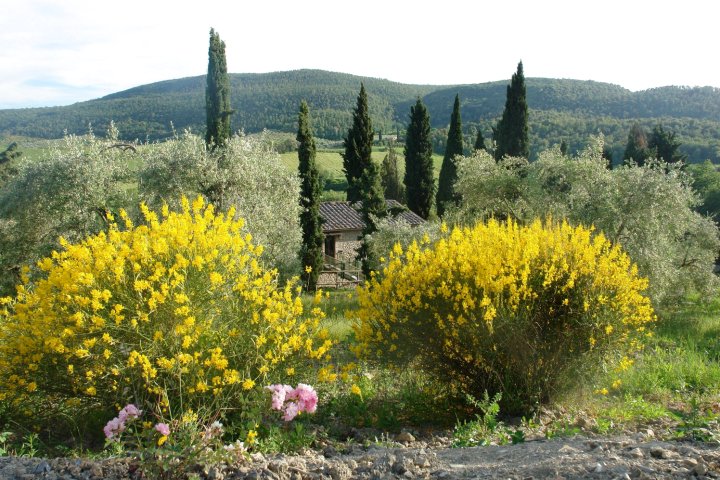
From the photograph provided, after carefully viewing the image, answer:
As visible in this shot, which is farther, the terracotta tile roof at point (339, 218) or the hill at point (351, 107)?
the hill at point (351, 107)

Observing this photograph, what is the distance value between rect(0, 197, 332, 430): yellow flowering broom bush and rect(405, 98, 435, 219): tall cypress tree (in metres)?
34.9

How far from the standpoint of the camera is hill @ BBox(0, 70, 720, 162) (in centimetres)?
7481

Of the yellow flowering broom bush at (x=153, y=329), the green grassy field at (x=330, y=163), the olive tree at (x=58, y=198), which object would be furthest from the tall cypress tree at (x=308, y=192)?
the green grassy field at (x=330, y=163)

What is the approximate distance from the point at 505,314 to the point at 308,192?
64.2ft

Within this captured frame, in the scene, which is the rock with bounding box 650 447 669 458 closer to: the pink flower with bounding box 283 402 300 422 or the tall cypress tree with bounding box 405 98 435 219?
the pink flower with bounding box 283 402 300 422

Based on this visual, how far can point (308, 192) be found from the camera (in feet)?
81.0

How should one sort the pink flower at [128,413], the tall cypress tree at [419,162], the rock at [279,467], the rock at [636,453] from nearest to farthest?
the rock at [279,467]
the rock at [636,453]
the pink flower at [128,413]
the tall cypress tree at [419,162]

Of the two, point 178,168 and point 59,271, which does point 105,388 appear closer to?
point 59,271

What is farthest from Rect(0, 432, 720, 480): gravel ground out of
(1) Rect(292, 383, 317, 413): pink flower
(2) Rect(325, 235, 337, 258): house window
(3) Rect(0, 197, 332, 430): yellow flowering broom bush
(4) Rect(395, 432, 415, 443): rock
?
(2) Rect(325, 235, 337, 258): house window

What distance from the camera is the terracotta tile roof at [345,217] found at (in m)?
33.6

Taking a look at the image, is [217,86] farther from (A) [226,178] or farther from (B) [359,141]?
(A) [226,178]

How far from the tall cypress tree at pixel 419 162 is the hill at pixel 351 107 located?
95.3 feet

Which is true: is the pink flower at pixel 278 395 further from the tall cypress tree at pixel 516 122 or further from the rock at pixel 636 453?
the tall cypress tree at pixel 516 122

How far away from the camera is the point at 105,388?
4.96m
